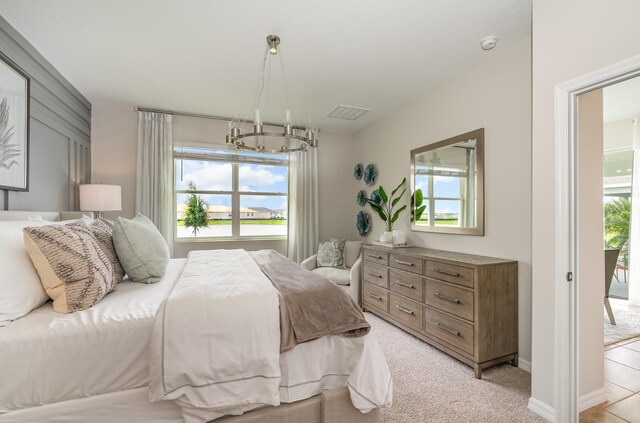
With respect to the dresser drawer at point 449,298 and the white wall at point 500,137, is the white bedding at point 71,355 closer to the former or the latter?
the dresser drawer at point 449,298

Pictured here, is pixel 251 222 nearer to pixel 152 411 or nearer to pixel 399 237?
pixel 399 237

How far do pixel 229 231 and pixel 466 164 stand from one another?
339 cm

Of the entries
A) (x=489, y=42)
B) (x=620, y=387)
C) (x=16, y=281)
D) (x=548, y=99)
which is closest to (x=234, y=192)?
(x=16, y=281)

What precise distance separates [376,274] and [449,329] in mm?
1141

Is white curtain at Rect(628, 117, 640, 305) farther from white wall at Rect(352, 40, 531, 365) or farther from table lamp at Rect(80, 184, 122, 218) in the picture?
table lamp at Rect(80, 184, 122, 218)

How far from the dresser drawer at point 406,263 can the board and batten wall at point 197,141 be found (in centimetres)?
184

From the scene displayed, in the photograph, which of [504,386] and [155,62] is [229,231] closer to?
[155,62]

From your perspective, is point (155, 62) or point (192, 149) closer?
point (155, 62)

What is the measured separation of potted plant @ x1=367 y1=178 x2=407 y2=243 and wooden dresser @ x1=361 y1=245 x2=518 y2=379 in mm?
595

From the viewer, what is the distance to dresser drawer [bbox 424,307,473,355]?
2275 mm

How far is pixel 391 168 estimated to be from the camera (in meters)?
4.03

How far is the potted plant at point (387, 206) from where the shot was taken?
11.7ft

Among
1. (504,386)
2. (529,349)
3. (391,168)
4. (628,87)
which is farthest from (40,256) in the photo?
(628,87)

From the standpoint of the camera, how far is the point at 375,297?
349 cm
